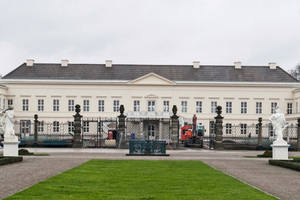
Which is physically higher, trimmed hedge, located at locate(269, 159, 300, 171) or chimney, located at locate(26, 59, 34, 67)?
chimney, located at locate(26, 59, 34, 67)

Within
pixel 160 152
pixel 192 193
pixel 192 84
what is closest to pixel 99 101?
pixel 192 84

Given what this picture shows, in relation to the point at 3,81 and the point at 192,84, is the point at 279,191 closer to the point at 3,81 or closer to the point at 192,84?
the point at 192,84

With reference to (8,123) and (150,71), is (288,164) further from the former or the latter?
(150,71)

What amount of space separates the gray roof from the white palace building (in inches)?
6.7

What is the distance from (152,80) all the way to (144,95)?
2.63 m

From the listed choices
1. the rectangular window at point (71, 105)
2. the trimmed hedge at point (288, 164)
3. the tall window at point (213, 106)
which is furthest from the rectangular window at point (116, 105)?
the trimmed hedge at point (288, 164)

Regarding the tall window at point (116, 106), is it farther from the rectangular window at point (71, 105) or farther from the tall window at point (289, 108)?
the tall window at point (289, 108)

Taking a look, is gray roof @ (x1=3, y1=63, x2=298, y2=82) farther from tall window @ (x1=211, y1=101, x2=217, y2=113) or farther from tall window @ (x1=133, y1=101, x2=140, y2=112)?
tall window @ (x1=133, y1=101, x2=140, y2=112)

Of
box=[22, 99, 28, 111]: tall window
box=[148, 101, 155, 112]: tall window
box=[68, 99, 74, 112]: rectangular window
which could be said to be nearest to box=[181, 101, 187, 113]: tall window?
box=[148, 101, 155, 112]: tall window

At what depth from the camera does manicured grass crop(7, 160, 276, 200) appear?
9.19 m

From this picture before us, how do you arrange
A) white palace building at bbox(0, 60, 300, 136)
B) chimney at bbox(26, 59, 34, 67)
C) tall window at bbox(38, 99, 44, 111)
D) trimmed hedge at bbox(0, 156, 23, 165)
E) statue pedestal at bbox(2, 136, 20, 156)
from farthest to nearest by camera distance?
chimney at bbox(26, 59, 34, 67), tall window at bbox(38, 99, 44, 111), white palace building at bbox(0, 60, 300, 136), statue pedestal at bbox(2, 136, 20, 156), trimmed hedge at bbox(0, 156, 23, 165)

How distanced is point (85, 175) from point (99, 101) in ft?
157

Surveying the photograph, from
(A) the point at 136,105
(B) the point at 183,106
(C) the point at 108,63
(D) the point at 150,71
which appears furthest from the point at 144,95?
(C) the point at 108,63

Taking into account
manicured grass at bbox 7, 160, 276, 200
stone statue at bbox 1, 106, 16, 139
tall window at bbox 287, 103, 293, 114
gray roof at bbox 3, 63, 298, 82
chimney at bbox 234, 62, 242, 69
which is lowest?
manicured grass at bbox 7, 160, 276, 200
